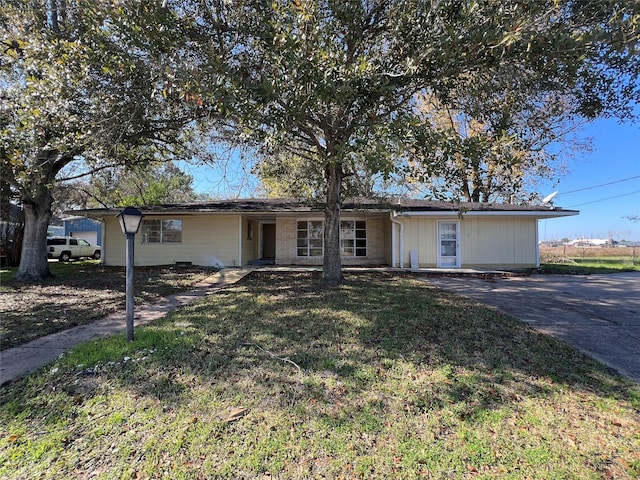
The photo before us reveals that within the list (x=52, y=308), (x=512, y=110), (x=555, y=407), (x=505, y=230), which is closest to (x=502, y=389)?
(x=555, y=407)

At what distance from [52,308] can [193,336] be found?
4249 millimetres

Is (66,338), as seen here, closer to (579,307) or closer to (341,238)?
(579,307)

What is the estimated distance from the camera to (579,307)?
711 centimetres

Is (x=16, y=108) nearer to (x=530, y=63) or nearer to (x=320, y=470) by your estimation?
(x=320, y=470)

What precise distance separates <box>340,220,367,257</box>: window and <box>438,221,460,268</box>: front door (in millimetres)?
3344

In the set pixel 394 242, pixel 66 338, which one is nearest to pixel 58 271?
pixel 66 338

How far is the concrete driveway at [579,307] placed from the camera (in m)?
4.55

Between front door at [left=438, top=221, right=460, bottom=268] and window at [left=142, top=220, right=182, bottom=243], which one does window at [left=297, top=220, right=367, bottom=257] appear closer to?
front door at [left=438, top=221, right=460, bottom=268]

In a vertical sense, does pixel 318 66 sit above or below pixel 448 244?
above

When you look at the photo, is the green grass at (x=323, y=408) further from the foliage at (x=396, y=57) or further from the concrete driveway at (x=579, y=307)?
the foliage at (x=396, y=57)

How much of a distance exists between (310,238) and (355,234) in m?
2.10

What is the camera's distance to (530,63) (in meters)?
5.68

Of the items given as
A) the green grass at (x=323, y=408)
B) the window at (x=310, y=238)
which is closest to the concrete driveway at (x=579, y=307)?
the green grass at (x=323, y=408)

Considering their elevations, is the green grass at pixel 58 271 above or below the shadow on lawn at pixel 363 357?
above
